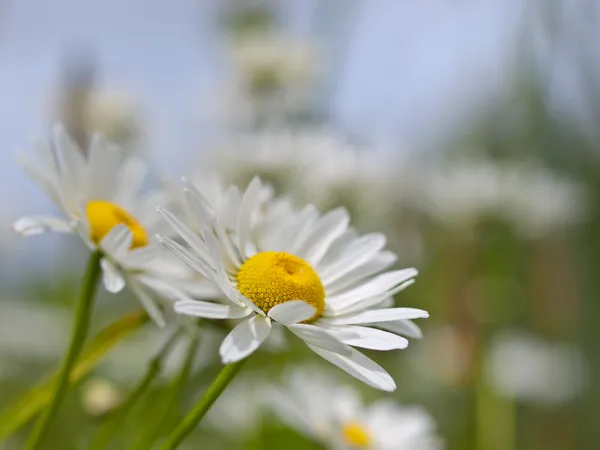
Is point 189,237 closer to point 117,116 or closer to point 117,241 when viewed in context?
point 117,241

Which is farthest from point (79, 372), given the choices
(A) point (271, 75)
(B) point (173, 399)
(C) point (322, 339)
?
(A) point (271, 75)

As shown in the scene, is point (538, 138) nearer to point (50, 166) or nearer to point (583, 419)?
point (583, 419)

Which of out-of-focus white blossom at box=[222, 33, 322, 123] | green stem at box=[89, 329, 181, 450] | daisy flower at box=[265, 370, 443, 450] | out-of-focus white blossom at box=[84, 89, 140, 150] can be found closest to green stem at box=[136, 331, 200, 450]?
green stem at box=[89, 329, 181, 450]

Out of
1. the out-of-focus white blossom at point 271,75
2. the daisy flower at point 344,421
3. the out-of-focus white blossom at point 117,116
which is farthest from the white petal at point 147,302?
the out-of-focus white blossom at point 117,116

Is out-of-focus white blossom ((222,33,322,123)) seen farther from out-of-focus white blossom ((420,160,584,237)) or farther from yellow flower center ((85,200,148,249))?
yellow flower center ((85,200,148,249))

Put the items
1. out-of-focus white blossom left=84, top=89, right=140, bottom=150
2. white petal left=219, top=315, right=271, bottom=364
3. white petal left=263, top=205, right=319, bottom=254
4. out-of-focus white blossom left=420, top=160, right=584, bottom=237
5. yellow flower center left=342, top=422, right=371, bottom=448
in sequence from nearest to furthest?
white petal left=219, top=315, right=271, bottom=364 → white petal left=263, top=205, right=319, bottom=254 → yellow flower center left=342, top=422, right=371, bottom=448 → out-of-focus white blossom left=420, top=160, right=584, bottom=237 → out-of-focus white blossom left=84, top=89, right=140, bottom=150

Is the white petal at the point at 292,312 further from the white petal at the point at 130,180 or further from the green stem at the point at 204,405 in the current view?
the white petal at the point at 130,180
